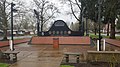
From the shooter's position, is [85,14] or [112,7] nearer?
[112,7]

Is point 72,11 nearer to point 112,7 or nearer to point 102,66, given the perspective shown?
point 112,7

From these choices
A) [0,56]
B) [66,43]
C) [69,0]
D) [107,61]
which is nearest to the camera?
[107,61]

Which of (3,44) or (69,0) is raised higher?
(69,0)

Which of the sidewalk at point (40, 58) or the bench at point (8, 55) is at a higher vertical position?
the bench at point (8, 55)

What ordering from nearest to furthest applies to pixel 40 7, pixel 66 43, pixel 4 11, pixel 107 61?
pixel 107 61 < pixel 66 43 < pixel 4 11 < pixel 40 7

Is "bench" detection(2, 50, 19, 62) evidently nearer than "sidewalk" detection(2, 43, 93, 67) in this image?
No

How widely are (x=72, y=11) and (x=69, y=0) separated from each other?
2.44 metres

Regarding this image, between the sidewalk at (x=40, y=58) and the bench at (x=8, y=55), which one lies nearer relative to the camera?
the sidewalk at (x=40, y=58)

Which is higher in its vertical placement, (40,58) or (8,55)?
(8,55)

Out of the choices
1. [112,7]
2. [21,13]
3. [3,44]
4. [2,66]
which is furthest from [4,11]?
[2,66]

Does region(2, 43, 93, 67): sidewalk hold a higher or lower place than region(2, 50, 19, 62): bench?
lower

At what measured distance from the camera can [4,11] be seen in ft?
122

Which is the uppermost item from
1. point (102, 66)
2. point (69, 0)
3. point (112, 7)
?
point (69, 0)

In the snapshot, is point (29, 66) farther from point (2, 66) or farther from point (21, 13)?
point (21, 13)
